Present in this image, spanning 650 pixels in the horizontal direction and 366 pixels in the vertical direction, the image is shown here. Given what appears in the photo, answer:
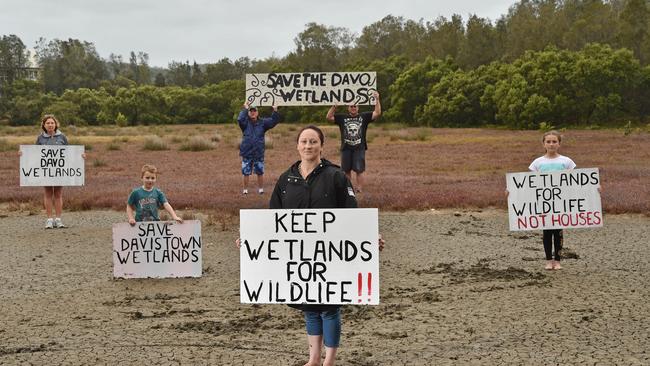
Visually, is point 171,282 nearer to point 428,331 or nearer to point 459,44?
point 428,331

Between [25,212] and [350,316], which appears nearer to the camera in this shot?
[350,316]

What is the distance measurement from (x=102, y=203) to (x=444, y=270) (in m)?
9.92

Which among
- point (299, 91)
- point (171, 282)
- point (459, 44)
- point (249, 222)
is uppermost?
point (459, 44)

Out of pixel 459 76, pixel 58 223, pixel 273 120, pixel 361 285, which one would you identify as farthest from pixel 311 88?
pixel 459 76

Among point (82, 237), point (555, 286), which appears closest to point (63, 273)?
point (82, 237)

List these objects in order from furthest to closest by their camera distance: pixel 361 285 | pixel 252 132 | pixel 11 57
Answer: pixel 11 57, pixel 252 132, pixel 361 285

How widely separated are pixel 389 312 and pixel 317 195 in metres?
2.26

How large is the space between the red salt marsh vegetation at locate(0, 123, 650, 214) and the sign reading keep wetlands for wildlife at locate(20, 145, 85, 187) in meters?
3.05

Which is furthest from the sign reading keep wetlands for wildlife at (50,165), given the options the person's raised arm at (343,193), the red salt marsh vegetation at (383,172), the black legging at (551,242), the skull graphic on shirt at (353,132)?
the person's raised arm at (343,193)

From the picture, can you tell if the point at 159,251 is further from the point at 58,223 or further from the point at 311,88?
the point at 311,88

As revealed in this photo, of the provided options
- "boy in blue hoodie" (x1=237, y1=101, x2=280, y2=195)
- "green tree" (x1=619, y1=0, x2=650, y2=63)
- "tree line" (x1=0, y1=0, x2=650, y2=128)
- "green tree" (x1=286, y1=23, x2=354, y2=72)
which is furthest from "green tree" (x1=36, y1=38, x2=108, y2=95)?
"boy in blue hoodie" (x1=237, y1=101, x2=280, y2=195)

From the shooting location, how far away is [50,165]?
43.9 feet

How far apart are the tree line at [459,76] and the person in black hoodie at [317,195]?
59607 mm

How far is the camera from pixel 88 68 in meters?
143
